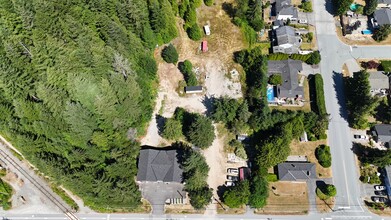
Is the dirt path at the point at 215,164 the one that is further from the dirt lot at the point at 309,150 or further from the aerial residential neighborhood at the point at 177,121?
the dirt lot at the point at 309,150

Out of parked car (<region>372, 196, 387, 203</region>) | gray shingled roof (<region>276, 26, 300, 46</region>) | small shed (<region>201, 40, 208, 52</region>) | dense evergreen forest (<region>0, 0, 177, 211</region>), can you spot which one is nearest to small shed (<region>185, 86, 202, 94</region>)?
small shed (<region>201, 40, 208, 52</region>)

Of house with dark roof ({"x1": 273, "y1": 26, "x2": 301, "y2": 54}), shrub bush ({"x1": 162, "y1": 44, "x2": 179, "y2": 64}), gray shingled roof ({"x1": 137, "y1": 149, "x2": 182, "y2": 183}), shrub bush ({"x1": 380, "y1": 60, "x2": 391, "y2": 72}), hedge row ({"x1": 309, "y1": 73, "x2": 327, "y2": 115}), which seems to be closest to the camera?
gray shingled roof ({"x1": 137, "y1": 149, "x2": 182, "y2": 183})

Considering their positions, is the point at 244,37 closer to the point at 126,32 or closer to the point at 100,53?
the point at 126,32

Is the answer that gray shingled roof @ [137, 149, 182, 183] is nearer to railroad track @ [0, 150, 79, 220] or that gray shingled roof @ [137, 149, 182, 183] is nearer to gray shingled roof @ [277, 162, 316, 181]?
railroad track @ [0, 150, 79, 220]

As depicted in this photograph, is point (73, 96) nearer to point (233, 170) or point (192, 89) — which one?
point (192, 89)

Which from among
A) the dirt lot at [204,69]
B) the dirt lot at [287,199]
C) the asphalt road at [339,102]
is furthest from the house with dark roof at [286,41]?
the dirt lot at [287,199]

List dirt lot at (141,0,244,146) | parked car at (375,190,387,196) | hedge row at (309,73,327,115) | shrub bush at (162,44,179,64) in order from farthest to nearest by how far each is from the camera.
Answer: shrub bush at (162,44,179,64) < dirt lot at (141,0,244,146) < hedge row at (309,73,327,115) < parked car at (375,190,387,196)
